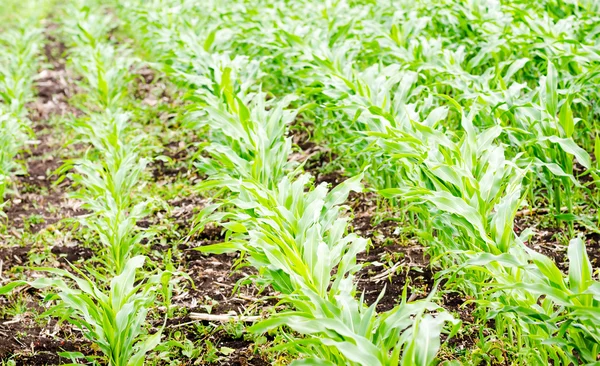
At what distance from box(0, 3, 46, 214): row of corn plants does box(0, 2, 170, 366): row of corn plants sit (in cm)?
53

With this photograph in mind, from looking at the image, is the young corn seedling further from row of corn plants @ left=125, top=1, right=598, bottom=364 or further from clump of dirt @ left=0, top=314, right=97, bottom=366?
row of corn plants @ left=125, top=1, right=598, bottom=364

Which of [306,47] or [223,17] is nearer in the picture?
[306,47]

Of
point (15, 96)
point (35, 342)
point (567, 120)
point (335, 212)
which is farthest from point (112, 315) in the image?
point (15, 96)

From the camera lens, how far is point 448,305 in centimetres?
318

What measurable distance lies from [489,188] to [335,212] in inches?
26.9

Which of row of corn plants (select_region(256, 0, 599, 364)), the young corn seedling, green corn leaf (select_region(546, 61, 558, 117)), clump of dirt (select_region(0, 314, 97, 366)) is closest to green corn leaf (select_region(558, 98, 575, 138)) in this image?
row of corn plants (select_region(256, 0, 599, 364))

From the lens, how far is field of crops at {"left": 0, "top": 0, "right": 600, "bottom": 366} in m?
2.44

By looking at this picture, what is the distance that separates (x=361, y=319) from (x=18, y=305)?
217 centimetres

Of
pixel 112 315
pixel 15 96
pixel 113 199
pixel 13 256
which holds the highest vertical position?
pixel 112 315

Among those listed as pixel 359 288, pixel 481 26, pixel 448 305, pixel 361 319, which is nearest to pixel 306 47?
pixel 481 26

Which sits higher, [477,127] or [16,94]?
[477,127]

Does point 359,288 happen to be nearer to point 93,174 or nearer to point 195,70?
point 93,174

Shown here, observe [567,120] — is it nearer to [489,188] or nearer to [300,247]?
[489,188]

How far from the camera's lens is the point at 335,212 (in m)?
3.01
